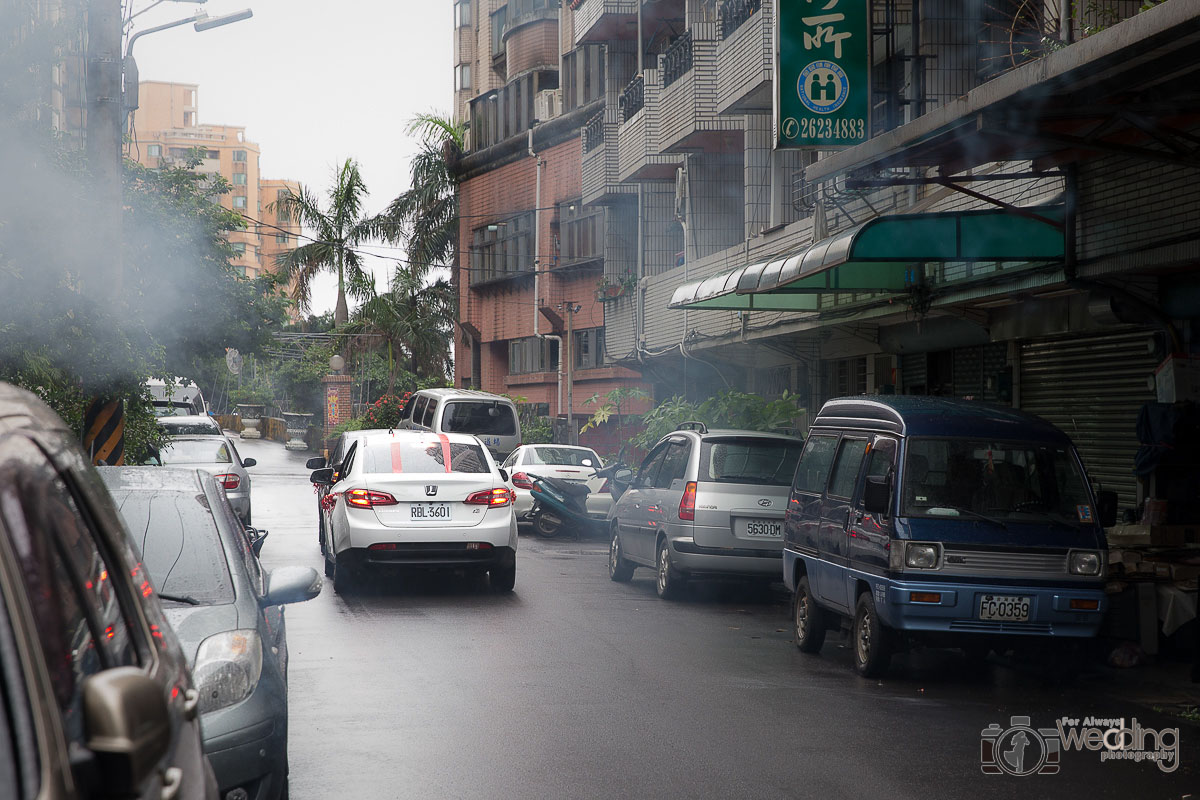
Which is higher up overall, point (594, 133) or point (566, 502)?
point (594, 133)

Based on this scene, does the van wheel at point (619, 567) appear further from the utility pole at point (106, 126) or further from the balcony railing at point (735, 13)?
the balcony railing at point (735, 13)

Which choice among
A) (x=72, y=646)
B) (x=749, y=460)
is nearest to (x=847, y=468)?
(x=749, y=460)

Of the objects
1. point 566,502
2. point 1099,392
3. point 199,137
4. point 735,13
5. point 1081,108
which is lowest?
point 566,502

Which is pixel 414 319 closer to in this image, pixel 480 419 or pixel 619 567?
pixel 480 419

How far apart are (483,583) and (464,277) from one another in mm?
33773

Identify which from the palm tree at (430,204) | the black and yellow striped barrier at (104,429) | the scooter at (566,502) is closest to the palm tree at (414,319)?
the palm tree at (430,204)

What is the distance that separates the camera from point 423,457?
45.6ft

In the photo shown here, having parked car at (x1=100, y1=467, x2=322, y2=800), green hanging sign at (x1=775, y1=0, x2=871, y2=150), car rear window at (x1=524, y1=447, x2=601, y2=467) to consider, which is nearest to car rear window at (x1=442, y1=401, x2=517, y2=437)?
car rear window at (x1=524, y1=447, x2=601, y2=467)

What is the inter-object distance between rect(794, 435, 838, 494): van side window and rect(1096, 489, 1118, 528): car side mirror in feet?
6.64

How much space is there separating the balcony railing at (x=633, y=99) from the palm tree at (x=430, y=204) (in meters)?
19.5

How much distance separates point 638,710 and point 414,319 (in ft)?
143

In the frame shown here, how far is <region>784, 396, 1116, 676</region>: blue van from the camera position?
29.5ft

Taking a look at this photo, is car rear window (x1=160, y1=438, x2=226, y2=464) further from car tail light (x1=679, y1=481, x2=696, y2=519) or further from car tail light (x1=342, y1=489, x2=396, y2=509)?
car tail light (x1=679, y1=481, x2=696, y2=519)
